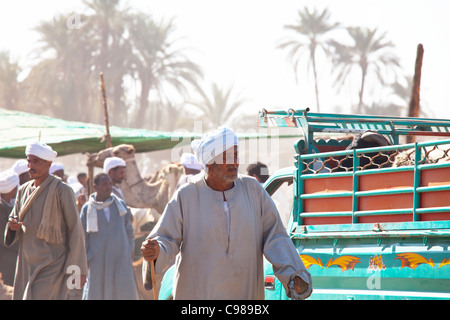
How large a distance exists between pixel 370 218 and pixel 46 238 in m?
3.19

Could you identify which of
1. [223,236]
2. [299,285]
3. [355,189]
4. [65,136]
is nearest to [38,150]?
[355,189]

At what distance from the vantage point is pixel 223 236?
4633 millimetres

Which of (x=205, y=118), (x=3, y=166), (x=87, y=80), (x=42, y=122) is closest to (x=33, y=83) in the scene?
(x=87, y=80)

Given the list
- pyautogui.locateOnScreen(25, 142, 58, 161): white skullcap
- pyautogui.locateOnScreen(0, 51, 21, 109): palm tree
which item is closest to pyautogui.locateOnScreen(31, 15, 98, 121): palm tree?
pyautogui.locateOnScreen(0, 51, 21, 109): palm tree

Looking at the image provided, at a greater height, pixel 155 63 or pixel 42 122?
pixel 155 63

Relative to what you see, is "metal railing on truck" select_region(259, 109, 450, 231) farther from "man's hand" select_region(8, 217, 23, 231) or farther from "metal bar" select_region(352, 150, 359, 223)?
"man's hand" select_region(8, 217, 23, 231)

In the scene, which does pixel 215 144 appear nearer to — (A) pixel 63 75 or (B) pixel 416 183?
(B) pixel 416 183

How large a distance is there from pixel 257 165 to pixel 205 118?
30384 mm

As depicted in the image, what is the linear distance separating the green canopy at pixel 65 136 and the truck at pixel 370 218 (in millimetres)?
7302

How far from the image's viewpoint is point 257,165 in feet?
29.8

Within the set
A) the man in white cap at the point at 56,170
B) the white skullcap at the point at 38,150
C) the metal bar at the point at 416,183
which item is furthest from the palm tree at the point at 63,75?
the metal bar at the point at 416,183

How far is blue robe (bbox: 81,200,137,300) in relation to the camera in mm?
9898
